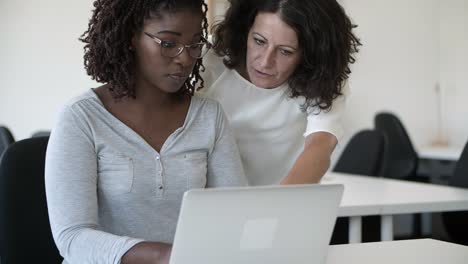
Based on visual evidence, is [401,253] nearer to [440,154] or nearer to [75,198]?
[75,198]

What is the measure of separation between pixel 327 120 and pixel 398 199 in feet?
2.60

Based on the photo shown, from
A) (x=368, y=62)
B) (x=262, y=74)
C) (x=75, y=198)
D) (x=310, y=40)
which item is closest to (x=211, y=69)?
(x=262, y=74)

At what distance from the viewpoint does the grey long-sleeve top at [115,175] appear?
4.55 ft

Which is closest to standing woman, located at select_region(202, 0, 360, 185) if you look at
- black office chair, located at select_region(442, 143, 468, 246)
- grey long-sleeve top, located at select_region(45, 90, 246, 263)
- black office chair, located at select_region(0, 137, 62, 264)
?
grey long-sleeve top, located at select_region(45, 90, 246, 263)

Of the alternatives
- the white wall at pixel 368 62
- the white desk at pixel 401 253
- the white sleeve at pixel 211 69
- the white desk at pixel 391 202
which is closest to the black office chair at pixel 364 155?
the white desk at pixel 391 202

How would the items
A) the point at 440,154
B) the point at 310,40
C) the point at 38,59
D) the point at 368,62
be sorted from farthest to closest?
1. the point at 368,62
2. the point at 440,154
3. the point at 38,59
4. the point at 310,40

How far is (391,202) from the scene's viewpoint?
98.2 inches

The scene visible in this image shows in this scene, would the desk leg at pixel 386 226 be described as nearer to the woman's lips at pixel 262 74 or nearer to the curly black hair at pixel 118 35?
the woman's lips at pixel 262 74

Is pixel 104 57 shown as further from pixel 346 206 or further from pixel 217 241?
pixel 346 206

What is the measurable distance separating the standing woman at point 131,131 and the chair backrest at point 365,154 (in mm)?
1987

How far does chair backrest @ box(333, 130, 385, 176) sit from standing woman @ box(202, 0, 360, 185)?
151 cm

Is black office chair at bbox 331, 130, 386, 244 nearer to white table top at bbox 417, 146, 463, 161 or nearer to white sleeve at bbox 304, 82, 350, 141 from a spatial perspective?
white table top at bbox 417, 146, 463, 161

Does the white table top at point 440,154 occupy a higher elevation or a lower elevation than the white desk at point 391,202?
lower

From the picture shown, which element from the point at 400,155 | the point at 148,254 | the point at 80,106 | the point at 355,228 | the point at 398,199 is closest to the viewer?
the point at 148,254
